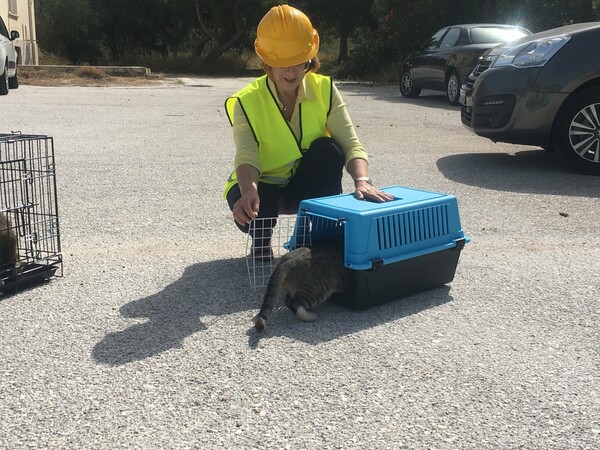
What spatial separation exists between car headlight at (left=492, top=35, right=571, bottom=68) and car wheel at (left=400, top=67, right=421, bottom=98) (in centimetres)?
877

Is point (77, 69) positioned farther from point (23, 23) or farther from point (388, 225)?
point (388, 225)

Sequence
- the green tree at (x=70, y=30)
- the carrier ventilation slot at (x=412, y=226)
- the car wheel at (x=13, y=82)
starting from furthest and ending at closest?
the green tree at (x=70, y=30)
the car wheel at (x=13, y=82)
the carrier ventilation slot at (x=412, y=226)

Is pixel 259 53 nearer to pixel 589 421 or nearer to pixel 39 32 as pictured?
pixel 589 421

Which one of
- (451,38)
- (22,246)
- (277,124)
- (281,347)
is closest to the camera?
(281,347)

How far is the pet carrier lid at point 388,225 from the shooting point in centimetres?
337

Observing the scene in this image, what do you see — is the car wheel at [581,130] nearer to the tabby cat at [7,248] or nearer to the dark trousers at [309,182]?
the dark trousers at [309,182]

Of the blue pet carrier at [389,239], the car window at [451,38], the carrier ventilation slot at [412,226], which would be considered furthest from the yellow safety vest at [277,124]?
the car window at [451,38]

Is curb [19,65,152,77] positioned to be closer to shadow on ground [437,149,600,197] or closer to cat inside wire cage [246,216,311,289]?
shadow on ground [437,149,600,197]

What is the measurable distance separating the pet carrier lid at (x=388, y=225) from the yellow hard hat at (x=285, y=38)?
0.77m

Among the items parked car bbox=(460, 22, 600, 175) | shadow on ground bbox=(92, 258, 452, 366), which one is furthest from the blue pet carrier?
parked car bbox=(460, 22, 600, 175)

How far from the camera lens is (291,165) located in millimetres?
4121

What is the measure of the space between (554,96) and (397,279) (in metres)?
4.18

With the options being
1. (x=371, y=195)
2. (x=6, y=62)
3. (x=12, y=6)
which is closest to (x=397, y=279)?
(x=371, y=195)

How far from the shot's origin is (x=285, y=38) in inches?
142
